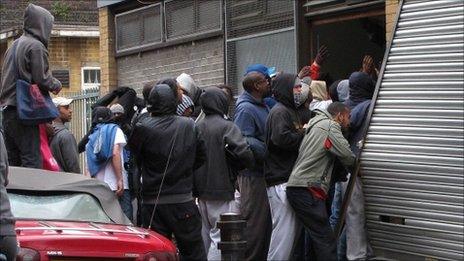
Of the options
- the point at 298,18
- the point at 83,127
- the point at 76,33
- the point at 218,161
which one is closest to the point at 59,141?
the point at 218,161

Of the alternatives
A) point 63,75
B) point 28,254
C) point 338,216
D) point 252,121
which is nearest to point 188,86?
point 252,121

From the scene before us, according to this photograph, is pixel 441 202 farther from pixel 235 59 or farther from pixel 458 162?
pixel 235 59

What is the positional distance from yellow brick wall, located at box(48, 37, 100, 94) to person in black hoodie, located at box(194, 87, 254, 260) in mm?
16412

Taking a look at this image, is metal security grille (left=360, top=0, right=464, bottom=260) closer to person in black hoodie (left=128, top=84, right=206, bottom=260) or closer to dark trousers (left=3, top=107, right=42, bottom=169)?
person in black hoodie (left=128, top=84, right=206, bottom=260)

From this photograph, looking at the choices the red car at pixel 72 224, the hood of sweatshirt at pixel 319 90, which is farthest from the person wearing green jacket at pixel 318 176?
the red car at pixel 72 224

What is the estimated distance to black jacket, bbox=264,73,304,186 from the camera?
9.55 meters

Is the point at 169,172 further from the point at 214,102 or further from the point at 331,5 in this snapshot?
the point at 331,5

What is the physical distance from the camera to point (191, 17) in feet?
48.2

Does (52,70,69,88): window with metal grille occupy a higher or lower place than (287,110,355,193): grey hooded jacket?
higher

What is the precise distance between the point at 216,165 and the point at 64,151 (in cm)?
202

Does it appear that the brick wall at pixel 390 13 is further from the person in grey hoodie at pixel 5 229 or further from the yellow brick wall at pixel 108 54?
the yellow brick wall at pixel 108 54

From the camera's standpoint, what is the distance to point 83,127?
17.2 m

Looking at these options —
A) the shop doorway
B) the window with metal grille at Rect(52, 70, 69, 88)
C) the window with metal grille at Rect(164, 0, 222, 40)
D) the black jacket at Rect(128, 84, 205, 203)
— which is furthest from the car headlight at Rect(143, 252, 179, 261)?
the window with metal grille at Rect(52, 70, 69, 88)

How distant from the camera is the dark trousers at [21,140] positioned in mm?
8945
